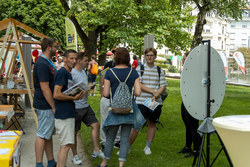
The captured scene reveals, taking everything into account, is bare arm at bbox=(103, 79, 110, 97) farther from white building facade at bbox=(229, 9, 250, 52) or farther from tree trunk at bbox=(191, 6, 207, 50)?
white building facade at bbox=(229, 9, 250, 52)

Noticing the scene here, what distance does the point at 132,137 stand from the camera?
6414 mm

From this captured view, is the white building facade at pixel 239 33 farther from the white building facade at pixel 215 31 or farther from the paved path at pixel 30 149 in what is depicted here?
the paved path at pixel 30 149

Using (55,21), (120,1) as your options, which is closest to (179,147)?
(120,1)

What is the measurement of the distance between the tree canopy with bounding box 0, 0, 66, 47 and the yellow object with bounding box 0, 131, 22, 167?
126 ft

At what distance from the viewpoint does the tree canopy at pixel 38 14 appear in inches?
1644

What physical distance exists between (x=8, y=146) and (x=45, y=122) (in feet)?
5.47

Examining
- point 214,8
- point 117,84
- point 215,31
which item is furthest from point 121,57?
point 215,31

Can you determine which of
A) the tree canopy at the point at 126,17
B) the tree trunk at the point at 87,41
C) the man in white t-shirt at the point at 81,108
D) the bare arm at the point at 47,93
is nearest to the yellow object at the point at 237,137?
the bare arm at the point at 47,93

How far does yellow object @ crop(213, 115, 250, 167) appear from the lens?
2.82 metres

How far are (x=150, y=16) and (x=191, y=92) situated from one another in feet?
73.6

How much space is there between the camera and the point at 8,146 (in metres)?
3.60

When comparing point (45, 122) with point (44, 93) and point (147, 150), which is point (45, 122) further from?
point (147, 150)

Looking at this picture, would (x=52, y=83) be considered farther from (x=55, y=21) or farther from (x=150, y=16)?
(x=55, y=21)

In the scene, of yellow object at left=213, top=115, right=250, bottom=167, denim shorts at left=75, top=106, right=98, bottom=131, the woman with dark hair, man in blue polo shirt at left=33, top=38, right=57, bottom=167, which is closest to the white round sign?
the woman with dark hair
